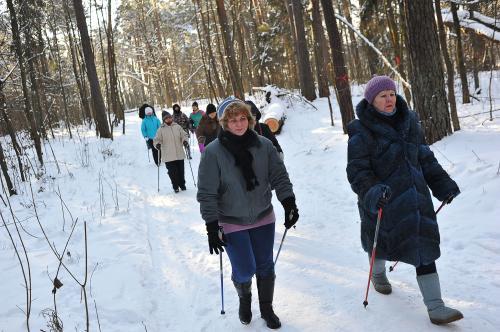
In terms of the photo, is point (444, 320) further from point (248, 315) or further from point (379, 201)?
point (248, 315)

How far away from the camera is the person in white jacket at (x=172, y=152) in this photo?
945cm

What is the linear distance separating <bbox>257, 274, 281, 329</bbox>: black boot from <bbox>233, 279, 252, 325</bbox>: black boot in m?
0.10

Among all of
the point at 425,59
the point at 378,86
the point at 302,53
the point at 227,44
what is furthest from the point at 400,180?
the point at 302,53

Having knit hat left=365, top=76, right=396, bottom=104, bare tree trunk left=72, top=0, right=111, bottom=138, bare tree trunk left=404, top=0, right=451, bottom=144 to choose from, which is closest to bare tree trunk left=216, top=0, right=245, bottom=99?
bare tree trunk left=72, top=0, right=111, bottom=138

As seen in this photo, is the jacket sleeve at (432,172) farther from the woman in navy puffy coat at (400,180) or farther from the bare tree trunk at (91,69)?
the bare tree trunk at (91,69)

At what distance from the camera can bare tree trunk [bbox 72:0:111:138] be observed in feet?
54.8

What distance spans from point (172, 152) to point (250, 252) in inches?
255

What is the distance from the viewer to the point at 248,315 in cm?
360

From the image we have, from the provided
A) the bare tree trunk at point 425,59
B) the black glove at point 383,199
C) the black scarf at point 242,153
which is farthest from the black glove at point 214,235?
the bare tree trunk at point 425,59

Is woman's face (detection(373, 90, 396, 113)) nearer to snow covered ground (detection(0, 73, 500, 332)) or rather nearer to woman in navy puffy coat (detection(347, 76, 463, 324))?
woman in navy puffy coat (detection(347, 76, 463, 324))

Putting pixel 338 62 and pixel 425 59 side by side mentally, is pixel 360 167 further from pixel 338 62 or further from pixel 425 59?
pixel 338 62

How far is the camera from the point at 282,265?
4.88 metres

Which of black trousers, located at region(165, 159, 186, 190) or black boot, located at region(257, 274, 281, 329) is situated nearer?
black boot, located at region(257, 274, 281, 329)

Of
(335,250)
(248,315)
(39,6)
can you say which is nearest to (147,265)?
(248,315)
